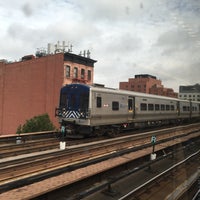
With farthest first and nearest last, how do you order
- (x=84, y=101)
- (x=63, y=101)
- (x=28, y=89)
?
(x=28, y=89), (x=63, y=101), (x=84, y=101)

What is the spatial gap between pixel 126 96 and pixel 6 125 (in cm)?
3174

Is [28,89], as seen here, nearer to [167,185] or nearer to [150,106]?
[150,106]

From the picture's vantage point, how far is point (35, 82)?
4069 centimetres

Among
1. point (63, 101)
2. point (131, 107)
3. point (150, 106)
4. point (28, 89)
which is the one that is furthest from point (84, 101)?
point (28, 89)

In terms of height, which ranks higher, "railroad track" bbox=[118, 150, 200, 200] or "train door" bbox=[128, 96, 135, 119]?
"train door" bbox=[128, 96, 135, 119]

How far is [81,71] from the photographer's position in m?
37.6

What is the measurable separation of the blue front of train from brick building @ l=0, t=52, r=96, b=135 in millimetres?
18321

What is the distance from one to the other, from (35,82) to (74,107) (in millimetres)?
25469

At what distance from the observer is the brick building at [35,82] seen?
36344 mm

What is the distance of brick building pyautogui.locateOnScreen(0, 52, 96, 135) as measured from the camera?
3634 cm

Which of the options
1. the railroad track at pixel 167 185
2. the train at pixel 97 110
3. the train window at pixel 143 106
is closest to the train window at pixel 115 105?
the train at pixel 97 110

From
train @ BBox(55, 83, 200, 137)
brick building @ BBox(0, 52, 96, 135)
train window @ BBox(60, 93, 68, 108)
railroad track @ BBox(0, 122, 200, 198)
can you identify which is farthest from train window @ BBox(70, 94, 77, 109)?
brick building @ BBox(0, 52, 96, 135)

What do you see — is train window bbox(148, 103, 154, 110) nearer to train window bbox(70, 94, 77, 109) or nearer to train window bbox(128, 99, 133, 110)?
train window bbox(128, 99, 133, 110)

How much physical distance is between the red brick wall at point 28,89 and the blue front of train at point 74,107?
18617 mm
